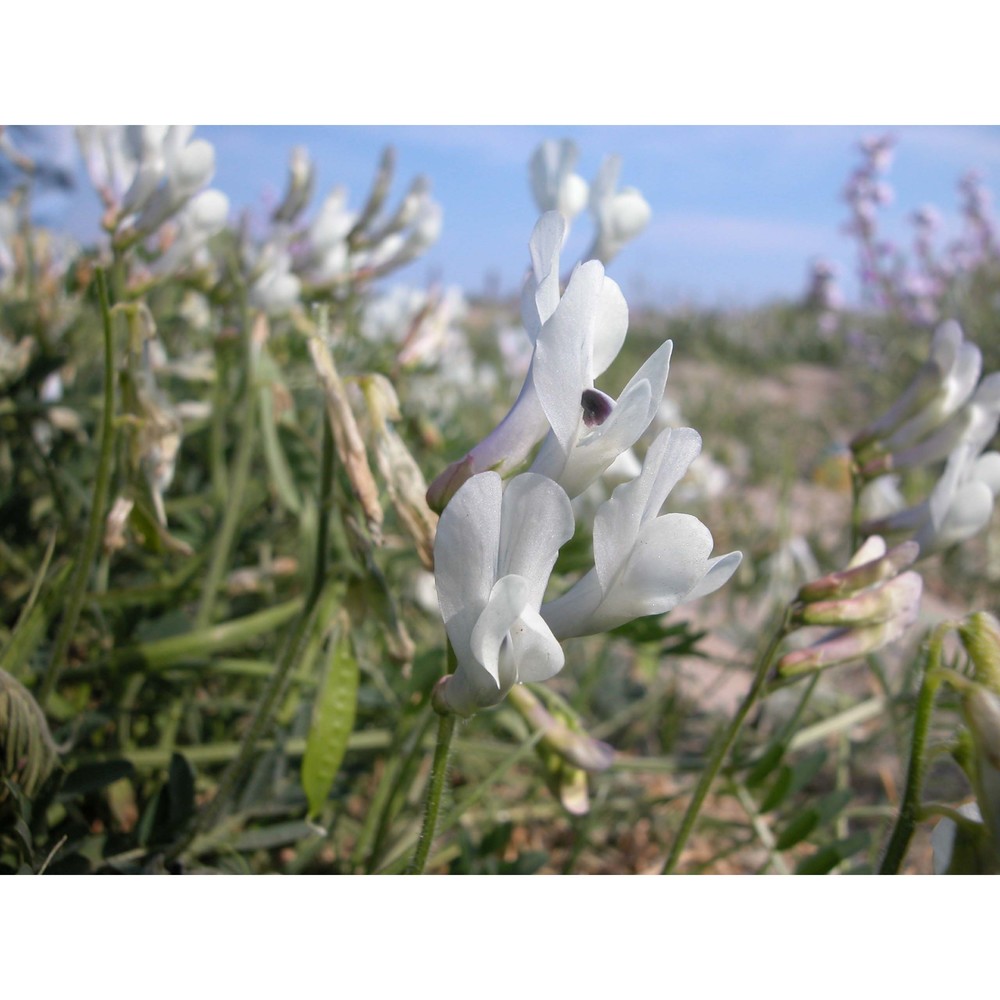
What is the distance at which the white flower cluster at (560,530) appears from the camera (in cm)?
A: 41

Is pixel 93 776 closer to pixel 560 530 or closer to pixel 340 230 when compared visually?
pixel 560 530

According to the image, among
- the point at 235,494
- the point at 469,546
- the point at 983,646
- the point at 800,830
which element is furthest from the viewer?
the point at 235,494

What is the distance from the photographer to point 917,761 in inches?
21.5

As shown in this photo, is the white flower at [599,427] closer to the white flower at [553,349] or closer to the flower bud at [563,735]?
the white flower at [553,349]

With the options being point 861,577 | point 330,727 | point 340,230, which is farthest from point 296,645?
point 340,230

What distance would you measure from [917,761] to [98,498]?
1.81ft

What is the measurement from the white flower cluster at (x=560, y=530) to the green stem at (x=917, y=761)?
0.16m

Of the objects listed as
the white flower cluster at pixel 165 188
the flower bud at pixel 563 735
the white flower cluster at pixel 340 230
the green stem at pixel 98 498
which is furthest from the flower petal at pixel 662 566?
the white flower cluster at pixel 340 230

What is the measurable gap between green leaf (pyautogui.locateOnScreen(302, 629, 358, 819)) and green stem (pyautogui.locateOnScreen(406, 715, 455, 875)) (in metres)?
0.14

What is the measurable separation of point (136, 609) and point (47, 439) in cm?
30

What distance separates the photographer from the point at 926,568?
2.07m
